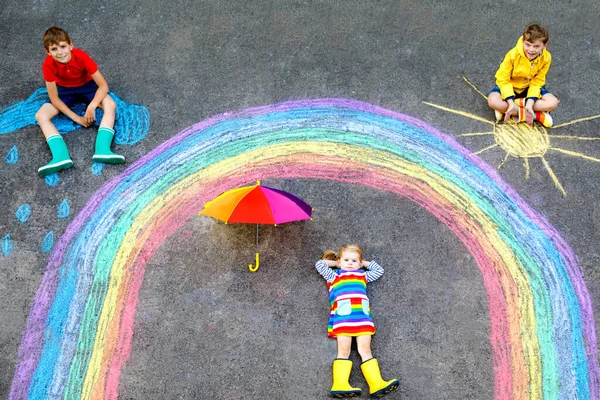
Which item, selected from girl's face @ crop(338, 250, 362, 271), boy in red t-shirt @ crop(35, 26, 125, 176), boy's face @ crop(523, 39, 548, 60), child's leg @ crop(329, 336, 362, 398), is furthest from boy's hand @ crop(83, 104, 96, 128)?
boy's face @ crop(523, 39, 548, 60)

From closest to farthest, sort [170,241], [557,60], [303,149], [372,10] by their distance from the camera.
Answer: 1. [170,241]
2. [303,149]
3. [557,60]
4. [372,10]

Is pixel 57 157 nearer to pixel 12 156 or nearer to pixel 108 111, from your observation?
pixel 12 156

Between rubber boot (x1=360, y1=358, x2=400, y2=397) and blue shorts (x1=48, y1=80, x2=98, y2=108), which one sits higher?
blue shorts (x1=48, y1=80, x2=98, y2=108)

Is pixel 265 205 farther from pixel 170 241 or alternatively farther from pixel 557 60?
pixel 557 60

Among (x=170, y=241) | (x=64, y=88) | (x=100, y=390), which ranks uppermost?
(x=64, y=88)

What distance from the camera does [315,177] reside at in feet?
18.3

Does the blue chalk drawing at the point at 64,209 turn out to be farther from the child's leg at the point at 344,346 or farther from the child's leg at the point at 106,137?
the child's leg at the point at 344,346

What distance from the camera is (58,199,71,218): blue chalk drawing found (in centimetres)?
538

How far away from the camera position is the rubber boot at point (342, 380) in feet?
14.9

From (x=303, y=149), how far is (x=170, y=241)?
53.3 inches

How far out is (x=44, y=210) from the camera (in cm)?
541

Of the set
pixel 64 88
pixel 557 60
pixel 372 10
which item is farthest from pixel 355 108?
pixel 64 88

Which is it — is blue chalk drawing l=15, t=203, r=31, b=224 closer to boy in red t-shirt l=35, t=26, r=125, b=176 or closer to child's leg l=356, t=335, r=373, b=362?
boy in red t-shirt l=35, t=26, r=125, b=176

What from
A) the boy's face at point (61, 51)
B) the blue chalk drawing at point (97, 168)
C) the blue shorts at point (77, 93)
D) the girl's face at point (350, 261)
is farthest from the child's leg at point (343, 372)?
the boy's face at point (61, 51)
